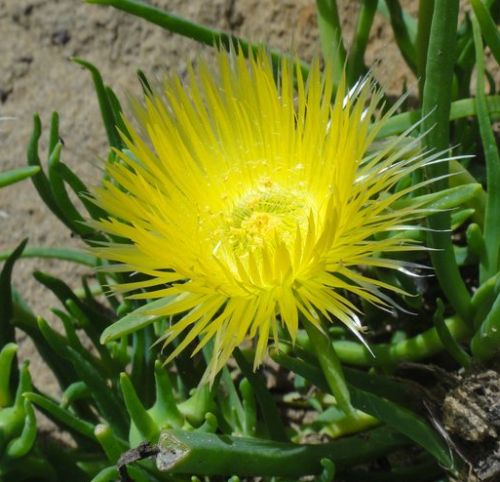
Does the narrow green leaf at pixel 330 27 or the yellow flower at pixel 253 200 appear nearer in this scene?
the yellow flower at pixel 253 200

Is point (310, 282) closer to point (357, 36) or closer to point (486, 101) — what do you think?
point (486, 101)

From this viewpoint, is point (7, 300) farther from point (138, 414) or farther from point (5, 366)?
point (138, 414)

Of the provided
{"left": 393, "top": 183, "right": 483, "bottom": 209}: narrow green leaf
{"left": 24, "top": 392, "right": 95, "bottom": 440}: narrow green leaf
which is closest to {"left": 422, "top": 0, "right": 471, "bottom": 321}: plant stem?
{"left": 393, "top": 183, "right": 483, "bottom": 209}: narrow green leaf

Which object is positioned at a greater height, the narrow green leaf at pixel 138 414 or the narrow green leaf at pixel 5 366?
the narrow green leaf at pixel 5 366

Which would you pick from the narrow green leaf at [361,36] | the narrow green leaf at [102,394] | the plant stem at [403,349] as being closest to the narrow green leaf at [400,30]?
the narrow green leaf at [361,36]

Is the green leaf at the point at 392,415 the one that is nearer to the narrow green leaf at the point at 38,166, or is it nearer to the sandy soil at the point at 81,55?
the narrow green leaf at the point at 38,166

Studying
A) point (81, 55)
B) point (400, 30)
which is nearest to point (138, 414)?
point (400, 30)

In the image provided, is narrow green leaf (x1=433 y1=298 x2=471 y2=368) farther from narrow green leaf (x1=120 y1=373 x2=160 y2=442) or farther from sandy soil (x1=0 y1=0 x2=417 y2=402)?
sandy soil (x1=0 y1=0 x2=417 y2=402)

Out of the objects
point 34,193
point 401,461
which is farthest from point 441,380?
point 34,193
